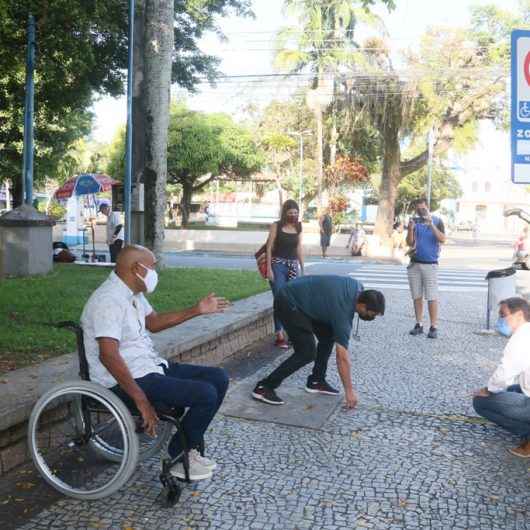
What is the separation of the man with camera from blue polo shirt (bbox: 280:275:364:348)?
3.29 meters

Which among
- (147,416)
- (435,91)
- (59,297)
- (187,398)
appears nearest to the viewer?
(147,416)

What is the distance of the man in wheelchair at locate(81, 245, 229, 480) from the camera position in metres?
3.31

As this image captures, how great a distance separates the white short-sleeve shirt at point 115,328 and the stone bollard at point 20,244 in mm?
7890

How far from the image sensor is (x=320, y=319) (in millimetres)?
4973

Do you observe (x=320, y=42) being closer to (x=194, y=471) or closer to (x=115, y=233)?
(x=115, y=233)

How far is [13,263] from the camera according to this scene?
10781 millimetres

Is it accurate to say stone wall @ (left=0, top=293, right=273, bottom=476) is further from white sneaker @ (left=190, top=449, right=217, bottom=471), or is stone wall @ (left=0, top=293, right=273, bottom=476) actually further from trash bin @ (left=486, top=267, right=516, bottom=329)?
trash bin @ (left=486, top=267, right=516, bottom=329)

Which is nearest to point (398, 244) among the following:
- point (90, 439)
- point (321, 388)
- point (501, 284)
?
point (501, 284)

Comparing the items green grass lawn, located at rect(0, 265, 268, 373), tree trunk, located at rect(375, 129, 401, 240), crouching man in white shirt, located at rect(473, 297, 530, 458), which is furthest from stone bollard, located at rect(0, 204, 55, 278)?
tree trunk, located at rect(375, 129, 401, 240)

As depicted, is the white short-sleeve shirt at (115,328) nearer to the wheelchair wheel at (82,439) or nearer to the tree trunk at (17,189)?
the wheelchair wheel at (82,439)

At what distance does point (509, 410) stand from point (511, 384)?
8.9 inches

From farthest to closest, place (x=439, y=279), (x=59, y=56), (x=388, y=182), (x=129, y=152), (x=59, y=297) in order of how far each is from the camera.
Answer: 1. (x=388, y=182)
2. (x=439, y=279)
3. (x=59, y=56)
4. (x=129, y=152)
5. (x=59, y=297)

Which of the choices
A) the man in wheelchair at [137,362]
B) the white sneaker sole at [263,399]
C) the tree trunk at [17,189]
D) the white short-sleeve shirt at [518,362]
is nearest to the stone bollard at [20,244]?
the white sneaker sole at [263,399]

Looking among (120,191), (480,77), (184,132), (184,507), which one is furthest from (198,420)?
(184,132)
